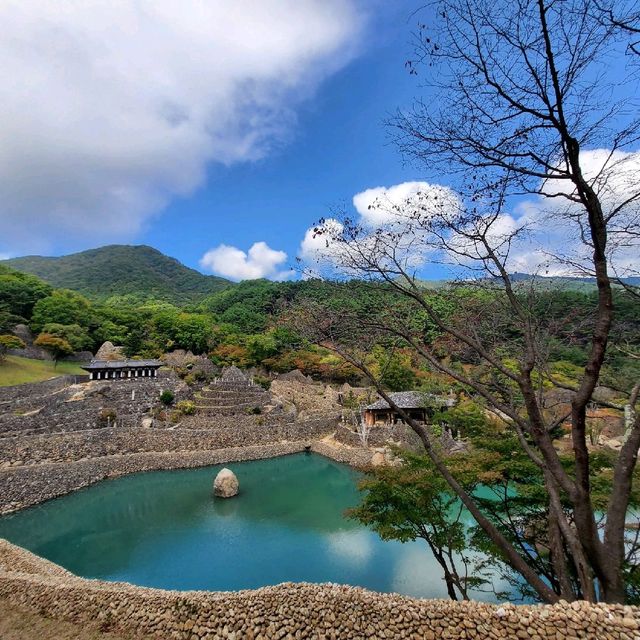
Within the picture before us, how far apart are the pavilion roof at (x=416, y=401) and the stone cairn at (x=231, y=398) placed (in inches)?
350

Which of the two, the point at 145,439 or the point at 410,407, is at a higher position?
the point at 410,407

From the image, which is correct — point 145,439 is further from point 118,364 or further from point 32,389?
point 118,364

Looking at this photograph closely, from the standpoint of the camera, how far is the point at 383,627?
5848 mm

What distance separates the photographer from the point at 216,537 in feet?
48.4

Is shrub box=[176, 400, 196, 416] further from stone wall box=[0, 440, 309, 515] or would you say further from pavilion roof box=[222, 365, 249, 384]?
pavilion roof box=[222, 365, 249, 384]

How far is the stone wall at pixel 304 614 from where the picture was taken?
15.5 ft

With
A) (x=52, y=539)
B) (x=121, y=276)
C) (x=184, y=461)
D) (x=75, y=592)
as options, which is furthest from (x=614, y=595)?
(x=121, y=276)

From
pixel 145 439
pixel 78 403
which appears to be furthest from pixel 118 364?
pixel 145 439

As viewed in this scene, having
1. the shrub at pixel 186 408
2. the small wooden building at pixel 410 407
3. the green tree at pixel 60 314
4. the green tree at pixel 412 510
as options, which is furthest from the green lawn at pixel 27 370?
the green tree at pixel 412 510

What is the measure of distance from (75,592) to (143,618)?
2044 millimetres

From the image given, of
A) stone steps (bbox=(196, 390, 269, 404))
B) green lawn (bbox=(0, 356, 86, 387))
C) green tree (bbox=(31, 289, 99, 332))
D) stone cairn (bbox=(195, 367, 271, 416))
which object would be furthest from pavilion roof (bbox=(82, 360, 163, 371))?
green tree (bbox=(31, 289, 99, 332))

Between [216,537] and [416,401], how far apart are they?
17407 millimetres

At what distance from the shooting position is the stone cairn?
94.7 feet

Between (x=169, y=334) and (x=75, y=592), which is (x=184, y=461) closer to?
(x=75, y=592)
